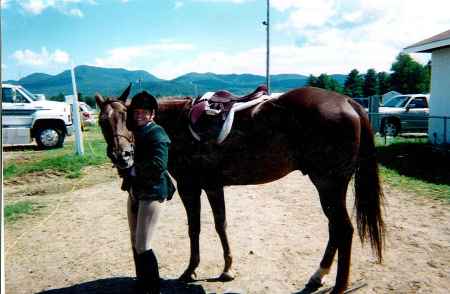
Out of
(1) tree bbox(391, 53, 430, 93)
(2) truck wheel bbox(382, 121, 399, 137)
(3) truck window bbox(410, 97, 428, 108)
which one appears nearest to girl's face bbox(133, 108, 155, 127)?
(2) truck wheel bbox(382, 121, 399, 137)

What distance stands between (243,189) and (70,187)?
12.4 feet

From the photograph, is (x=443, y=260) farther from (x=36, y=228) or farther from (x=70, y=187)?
(x=70, y=187)

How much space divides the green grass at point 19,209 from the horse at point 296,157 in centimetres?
371

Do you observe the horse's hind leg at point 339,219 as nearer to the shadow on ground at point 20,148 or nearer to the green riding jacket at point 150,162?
the green riding jacket at point 150,162

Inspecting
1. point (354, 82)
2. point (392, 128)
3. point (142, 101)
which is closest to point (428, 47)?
point (392, 128)

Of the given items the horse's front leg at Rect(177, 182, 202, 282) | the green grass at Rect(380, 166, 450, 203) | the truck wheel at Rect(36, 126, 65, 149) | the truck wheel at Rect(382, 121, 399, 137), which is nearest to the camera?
the horse's front leg at Rect(177, 182, 202, 282)

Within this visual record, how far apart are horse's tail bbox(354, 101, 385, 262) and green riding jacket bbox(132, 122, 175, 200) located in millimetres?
1903

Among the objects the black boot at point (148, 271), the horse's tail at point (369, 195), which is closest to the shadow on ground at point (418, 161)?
the horse's tail at point (369, 195)

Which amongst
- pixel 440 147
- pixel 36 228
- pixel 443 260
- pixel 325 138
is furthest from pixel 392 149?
pixel 36 228

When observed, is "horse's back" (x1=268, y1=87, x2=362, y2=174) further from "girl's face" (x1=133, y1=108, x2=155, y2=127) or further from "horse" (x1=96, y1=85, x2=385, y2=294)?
"girl's face" (x1=133, y1=108, x2=155, y2=127)

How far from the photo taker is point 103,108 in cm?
296

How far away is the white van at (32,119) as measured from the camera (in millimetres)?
13391

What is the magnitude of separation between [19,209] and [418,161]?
894 centimetres

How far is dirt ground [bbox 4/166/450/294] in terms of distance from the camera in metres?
3.66
